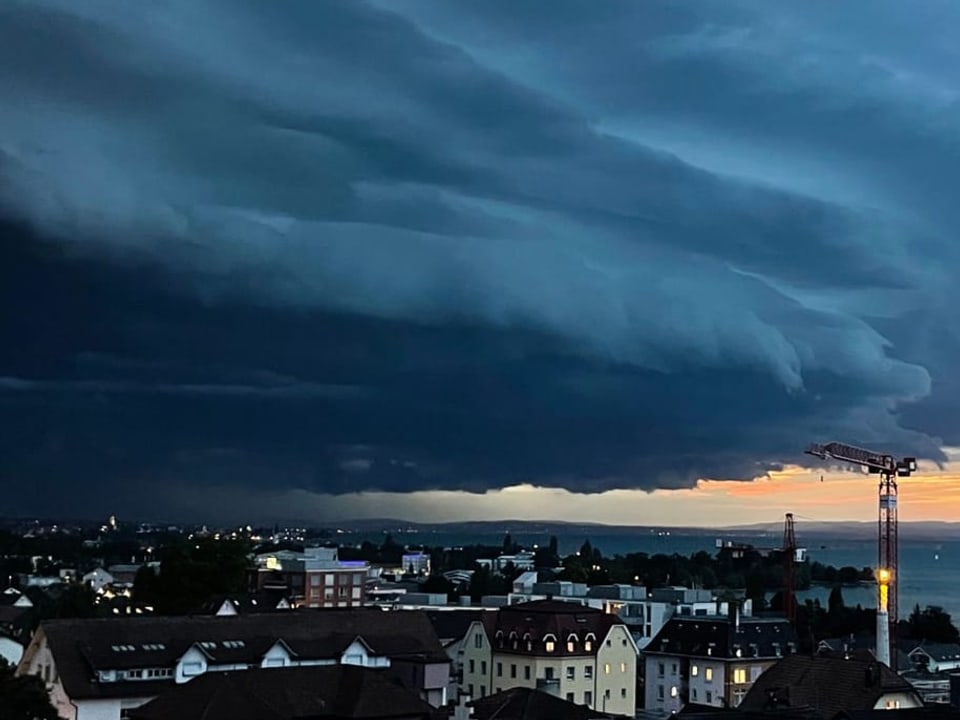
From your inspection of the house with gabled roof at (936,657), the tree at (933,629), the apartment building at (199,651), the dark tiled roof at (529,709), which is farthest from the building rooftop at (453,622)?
the tree at (933,629)

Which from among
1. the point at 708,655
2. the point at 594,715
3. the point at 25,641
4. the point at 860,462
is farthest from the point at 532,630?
the point at 860,462

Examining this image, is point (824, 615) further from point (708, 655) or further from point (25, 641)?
point (25, 641)

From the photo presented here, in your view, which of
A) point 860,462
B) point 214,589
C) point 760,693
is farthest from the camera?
point 860,462

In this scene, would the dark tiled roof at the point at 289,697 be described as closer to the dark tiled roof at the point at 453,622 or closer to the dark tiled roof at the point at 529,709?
the dark tiled roof at the point at 529,709

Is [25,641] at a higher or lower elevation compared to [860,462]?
lower

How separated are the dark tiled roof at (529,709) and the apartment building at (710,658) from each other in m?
30.6

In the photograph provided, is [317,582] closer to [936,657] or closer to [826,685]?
[936,657]

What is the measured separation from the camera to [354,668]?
52969 mm

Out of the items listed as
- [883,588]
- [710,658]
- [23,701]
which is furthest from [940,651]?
[23,701]

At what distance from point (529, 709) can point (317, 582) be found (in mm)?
74659

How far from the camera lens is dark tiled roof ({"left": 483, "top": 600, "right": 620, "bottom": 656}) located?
78.1 metres

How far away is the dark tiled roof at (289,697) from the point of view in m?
47.5

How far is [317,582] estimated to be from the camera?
419 feet

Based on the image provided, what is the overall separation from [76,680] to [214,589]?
41.4 metres
